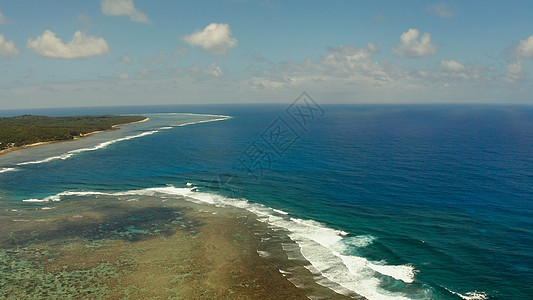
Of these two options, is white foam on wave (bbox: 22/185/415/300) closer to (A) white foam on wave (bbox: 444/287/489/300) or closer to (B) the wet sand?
(B) the wet sand

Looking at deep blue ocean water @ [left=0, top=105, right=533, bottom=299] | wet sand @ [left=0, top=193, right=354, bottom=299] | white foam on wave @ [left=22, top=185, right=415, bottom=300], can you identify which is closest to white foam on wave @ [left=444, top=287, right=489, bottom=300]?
deep blue ocean water @ [left=0, top=105, right=533, bottom=299]

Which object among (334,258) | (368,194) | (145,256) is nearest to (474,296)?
(334,258)

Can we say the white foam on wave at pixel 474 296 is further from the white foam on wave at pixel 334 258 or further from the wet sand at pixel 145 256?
the wet sand at pixel 145 256

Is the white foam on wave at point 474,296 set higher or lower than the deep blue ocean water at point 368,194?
lower

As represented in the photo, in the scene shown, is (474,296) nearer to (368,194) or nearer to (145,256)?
(368,194)

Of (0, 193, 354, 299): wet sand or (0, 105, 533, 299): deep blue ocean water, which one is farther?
(0, 105, 533, 299): deep blue ocean water

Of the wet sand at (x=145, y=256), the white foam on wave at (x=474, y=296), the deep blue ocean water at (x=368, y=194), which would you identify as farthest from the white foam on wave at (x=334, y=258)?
the white foam on wave at (x=474, y=296)

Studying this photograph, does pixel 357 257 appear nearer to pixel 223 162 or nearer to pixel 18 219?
pixel 18 219
